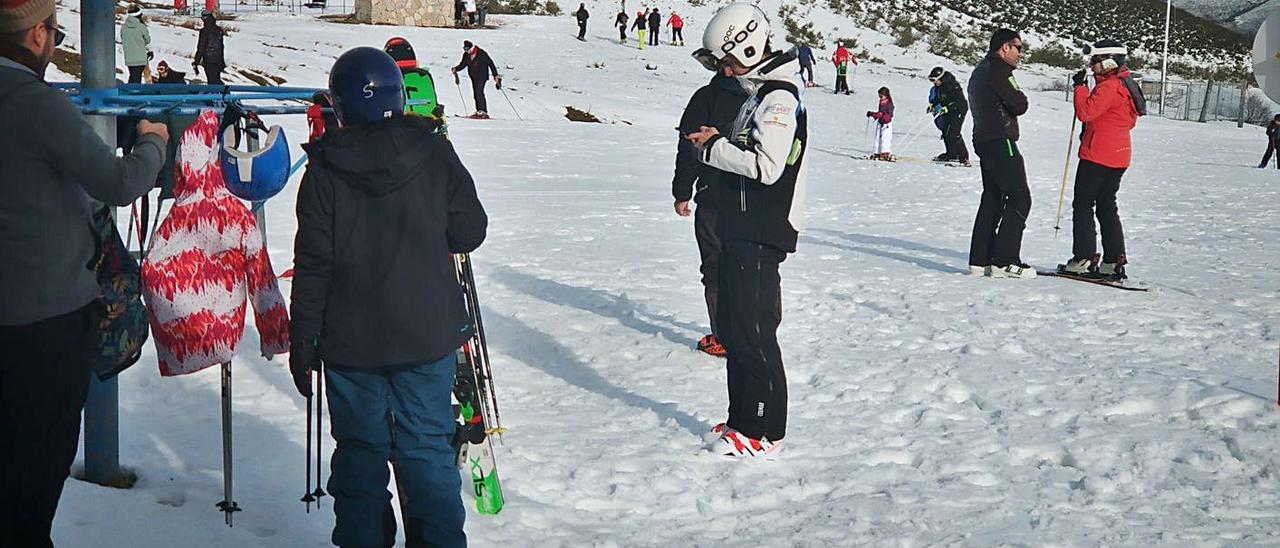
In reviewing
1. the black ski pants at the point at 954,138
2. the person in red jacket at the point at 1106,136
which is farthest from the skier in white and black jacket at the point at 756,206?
the black ski pants at the point at 954,138

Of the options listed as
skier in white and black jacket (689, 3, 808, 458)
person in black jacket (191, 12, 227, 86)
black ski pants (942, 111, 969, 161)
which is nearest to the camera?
skier in white and black jacket (689, 3, 808, 458)

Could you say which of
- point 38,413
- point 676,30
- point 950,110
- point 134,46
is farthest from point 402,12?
point 38,413

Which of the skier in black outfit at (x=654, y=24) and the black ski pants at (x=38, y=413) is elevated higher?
the skier in black outfit at (x=654, y=24)

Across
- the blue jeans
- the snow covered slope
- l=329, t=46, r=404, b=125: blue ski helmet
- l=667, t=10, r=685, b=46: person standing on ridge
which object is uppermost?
l=667, t=10, r=685, b=46: person standing on ridge

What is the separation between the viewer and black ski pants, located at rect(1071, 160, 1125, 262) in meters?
9.04

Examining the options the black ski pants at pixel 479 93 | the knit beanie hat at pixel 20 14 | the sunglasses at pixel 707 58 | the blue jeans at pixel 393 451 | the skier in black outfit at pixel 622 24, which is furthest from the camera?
the skier in black outfit at pixel 622 24

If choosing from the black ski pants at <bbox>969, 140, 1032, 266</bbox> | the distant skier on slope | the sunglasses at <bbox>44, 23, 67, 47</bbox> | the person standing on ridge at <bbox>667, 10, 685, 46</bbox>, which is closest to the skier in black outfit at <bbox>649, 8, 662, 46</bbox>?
the person standing on ridge at <bbox>667, 10, 685, 46</bbox>

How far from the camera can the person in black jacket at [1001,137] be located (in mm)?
8805

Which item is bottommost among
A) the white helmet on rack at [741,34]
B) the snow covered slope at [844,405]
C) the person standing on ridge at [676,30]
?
the snow covered slope at [844,405]

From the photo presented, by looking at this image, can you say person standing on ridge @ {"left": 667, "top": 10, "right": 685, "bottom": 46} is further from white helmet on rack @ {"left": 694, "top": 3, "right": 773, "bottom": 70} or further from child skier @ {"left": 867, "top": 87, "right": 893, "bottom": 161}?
white helmet on rack @ {"left": 694, "top": 3, "right": 773, "bottom": 70}

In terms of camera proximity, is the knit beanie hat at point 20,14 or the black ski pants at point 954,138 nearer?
the knit beanie hat at point 20,14

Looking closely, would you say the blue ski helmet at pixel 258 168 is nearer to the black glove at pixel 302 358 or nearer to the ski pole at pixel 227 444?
the black glove at pixel 302 358

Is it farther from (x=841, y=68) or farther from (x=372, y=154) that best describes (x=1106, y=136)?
(x=841, y=68)

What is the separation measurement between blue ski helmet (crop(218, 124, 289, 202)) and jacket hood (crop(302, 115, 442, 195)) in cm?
20
